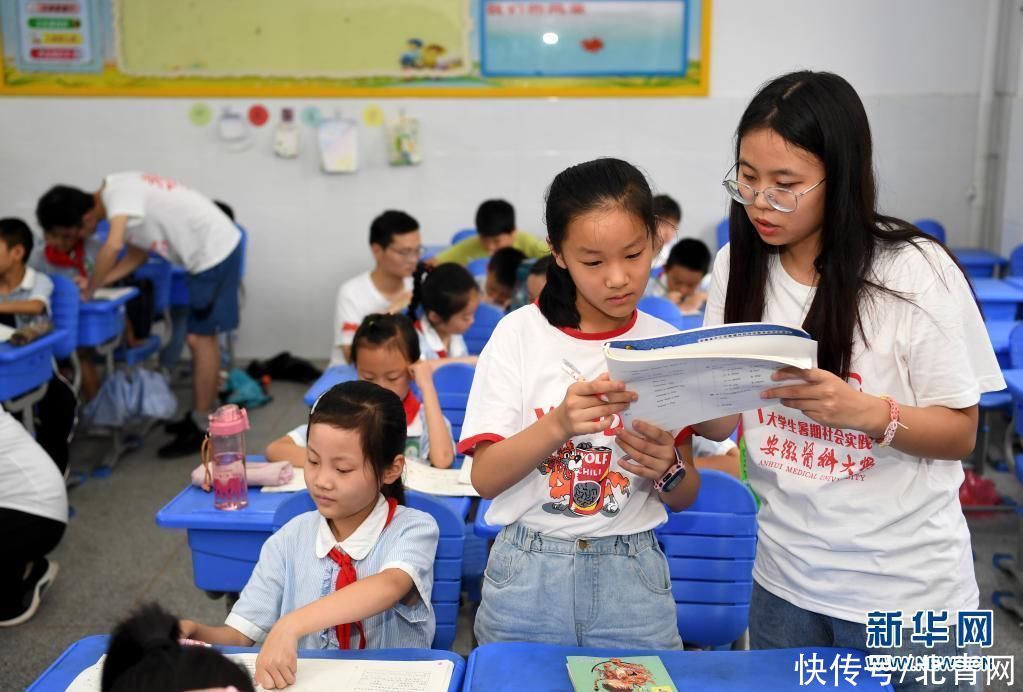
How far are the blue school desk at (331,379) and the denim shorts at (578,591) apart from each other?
1.50 metres

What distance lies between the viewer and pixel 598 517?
147 centimetres

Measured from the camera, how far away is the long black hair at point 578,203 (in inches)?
55.6

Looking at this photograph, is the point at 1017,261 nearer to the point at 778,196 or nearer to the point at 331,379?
the point at 331,379

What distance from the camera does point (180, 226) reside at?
512 cm

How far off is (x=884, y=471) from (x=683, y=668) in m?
0.38

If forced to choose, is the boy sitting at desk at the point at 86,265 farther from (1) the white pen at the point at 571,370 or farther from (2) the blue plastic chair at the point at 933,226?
(2) the blue plastic chair at the point at 933,226

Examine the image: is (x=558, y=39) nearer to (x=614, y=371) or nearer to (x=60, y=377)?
(x=60, y=377)

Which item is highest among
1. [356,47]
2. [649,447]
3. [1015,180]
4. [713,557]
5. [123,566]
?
[356,47]

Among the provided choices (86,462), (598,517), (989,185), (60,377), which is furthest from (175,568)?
(989,185)

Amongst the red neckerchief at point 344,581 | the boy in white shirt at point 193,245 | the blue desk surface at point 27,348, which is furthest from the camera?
the boy in white shirt at point 193,245

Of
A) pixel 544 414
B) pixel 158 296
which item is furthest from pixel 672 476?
pixel 158 296

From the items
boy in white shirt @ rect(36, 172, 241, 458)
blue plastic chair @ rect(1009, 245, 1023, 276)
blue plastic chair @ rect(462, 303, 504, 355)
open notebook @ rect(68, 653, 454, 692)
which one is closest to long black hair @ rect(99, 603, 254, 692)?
open notebook @ rect(68, 653, 454, 692)

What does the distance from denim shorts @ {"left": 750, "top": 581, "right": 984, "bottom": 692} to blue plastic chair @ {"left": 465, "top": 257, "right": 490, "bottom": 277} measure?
3.05m

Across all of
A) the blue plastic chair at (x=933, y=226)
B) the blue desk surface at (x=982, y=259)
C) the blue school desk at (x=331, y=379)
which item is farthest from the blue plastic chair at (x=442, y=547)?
the blue plastic chair at (x=933, y=226)
